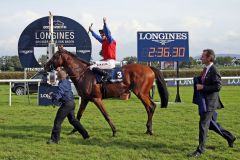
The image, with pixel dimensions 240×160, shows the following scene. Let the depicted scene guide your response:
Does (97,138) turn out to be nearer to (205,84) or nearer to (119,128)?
(119,128)

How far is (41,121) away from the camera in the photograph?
40.3 ft

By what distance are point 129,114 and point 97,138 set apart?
4.62 m

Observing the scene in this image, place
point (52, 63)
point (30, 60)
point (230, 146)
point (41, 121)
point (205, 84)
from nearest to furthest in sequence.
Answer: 1. point (205, 84)
2. point (230, 146)
3. point (52, 63)
4. point (41, 121)
5. point (30, 60)

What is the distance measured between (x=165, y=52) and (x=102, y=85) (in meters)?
9.80

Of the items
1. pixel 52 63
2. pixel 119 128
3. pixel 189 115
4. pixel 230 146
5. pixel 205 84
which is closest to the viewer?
pixel 205 84

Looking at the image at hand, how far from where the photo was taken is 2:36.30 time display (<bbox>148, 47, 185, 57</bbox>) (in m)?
19.5

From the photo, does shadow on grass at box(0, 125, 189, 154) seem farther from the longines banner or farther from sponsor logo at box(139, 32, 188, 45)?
the longines banner

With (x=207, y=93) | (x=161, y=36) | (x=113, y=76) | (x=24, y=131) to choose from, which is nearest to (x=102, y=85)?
(x=113, y=76)

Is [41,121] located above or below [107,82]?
below

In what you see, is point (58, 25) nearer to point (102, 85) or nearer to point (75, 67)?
point (75, 67)

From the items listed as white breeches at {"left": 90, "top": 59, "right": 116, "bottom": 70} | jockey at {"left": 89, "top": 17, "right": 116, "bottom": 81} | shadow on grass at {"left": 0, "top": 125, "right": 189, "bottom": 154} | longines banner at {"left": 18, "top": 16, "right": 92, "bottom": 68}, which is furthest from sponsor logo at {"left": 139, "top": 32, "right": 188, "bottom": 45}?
shadow on grass at {"left": 0, "top": 125, "right": 189, "bottom": 154}

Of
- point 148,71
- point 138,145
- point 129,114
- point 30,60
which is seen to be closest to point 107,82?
point 148,71

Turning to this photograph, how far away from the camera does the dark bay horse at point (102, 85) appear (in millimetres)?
9938

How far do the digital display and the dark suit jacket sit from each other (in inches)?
470
